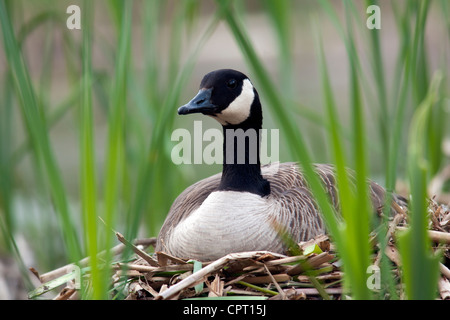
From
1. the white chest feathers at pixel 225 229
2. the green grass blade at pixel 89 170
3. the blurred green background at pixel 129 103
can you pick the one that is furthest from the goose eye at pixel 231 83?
the green grass blade at pixel 89 170

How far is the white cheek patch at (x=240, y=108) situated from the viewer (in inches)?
86.8

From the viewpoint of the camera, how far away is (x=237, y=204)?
84.0 inches

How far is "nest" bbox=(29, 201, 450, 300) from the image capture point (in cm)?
167

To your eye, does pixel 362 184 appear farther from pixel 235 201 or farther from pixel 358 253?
pixel 235 201

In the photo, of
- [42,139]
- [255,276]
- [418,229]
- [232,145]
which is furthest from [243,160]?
[418,229]

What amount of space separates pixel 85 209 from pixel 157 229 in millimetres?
1574

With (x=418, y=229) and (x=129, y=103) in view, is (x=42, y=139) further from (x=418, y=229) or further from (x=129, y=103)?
(x=129, y=103)

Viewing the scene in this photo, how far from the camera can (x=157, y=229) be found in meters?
2.72

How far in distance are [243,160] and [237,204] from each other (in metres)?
0.26

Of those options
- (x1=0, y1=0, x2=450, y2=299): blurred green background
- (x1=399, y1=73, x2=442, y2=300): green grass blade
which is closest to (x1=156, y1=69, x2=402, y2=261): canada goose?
(x1=0, y1=0, x2=450, y2=299): blurred green background

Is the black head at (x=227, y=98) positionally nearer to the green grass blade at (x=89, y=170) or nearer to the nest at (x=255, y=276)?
the nest at (x=255, y=276)

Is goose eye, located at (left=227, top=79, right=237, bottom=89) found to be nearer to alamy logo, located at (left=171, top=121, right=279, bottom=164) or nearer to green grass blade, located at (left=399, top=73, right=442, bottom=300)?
alamy logo, located at (left=171, top=121, right=279, bottom=164)

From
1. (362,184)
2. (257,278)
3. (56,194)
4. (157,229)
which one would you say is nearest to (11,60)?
(56,194)

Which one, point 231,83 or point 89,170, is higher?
point 231,83
